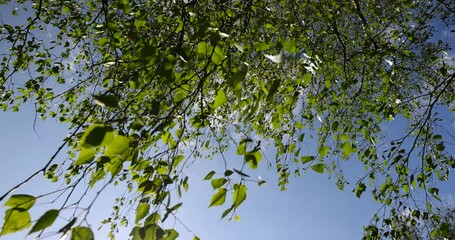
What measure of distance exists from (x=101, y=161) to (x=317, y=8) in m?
4.73

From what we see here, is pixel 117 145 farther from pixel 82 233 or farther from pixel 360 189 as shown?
pixel 360 189

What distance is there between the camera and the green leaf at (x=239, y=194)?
4.81 feet

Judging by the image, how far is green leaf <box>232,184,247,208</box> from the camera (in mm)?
1465

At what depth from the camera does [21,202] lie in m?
1.11

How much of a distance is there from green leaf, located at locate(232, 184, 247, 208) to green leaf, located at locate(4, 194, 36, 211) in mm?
723

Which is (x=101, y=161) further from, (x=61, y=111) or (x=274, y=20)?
(x=61, y=111)

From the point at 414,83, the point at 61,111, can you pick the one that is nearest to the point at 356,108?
the point at 414,83

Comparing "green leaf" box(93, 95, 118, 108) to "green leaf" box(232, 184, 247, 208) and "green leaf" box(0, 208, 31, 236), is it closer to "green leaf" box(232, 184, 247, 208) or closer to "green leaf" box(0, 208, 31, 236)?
"green leaf" box(0, 208, 31, 236)

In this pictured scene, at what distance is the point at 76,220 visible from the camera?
0.98 metres

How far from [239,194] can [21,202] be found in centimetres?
77

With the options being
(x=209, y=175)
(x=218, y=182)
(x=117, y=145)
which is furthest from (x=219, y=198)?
(x=117, y=145)

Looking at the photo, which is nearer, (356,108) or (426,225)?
(426,225)

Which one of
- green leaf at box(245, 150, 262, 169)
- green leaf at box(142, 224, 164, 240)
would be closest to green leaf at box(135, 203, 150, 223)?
green leaf at box(142, 224, 164, 240)

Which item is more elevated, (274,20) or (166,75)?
(274,20)
